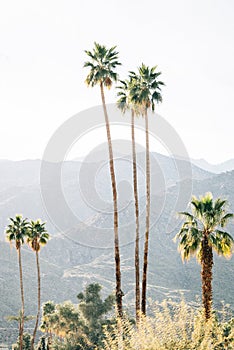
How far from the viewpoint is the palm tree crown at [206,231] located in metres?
26.1

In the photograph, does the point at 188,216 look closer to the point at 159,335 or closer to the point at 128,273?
the point at 159,335

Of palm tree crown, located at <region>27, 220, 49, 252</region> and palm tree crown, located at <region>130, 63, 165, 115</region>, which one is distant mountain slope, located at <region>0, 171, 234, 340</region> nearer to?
palm tree crown, located at <region>27, 220, 49, 252</region>

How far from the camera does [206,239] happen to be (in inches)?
1028

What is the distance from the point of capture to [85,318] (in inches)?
2243

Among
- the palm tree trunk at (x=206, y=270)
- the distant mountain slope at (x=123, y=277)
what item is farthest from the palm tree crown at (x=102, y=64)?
the distant mountain slope at (x=123, y=277)

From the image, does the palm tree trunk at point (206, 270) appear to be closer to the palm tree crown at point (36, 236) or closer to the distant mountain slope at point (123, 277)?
the palm tree crown at point (36, 236)

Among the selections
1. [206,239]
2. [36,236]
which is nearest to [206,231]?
[206,239]

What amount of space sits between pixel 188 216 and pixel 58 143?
34386 millimetres

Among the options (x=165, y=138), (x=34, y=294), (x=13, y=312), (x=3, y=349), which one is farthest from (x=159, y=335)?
Result: (x=34, y=294)

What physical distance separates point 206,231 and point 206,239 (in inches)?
18.7

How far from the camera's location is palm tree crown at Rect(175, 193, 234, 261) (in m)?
26.1

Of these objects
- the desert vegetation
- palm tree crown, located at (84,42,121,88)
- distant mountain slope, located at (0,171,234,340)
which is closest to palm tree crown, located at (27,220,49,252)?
the desert vegetation

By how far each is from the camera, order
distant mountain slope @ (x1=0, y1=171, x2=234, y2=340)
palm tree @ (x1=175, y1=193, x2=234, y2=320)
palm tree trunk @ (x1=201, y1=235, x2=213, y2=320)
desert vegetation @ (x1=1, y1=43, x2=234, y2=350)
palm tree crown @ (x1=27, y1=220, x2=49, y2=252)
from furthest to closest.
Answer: distant mountain slope @ (x1=0, y1=171, x2=234, y2=340) → palm tree crown @ (x1=27, y1=220, x2=49, y2=252) → palm tree @ (x1=175, y1=193, x2=234, y2=320) → palm tree trunk @ (x1=201, y1=235, x2=213, y2=320) → desert vegetation @ (x1=1, y1=43, x2=234, y2=350)

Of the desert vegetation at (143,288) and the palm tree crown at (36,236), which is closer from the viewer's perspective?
the desert vegetation at (143,288)
